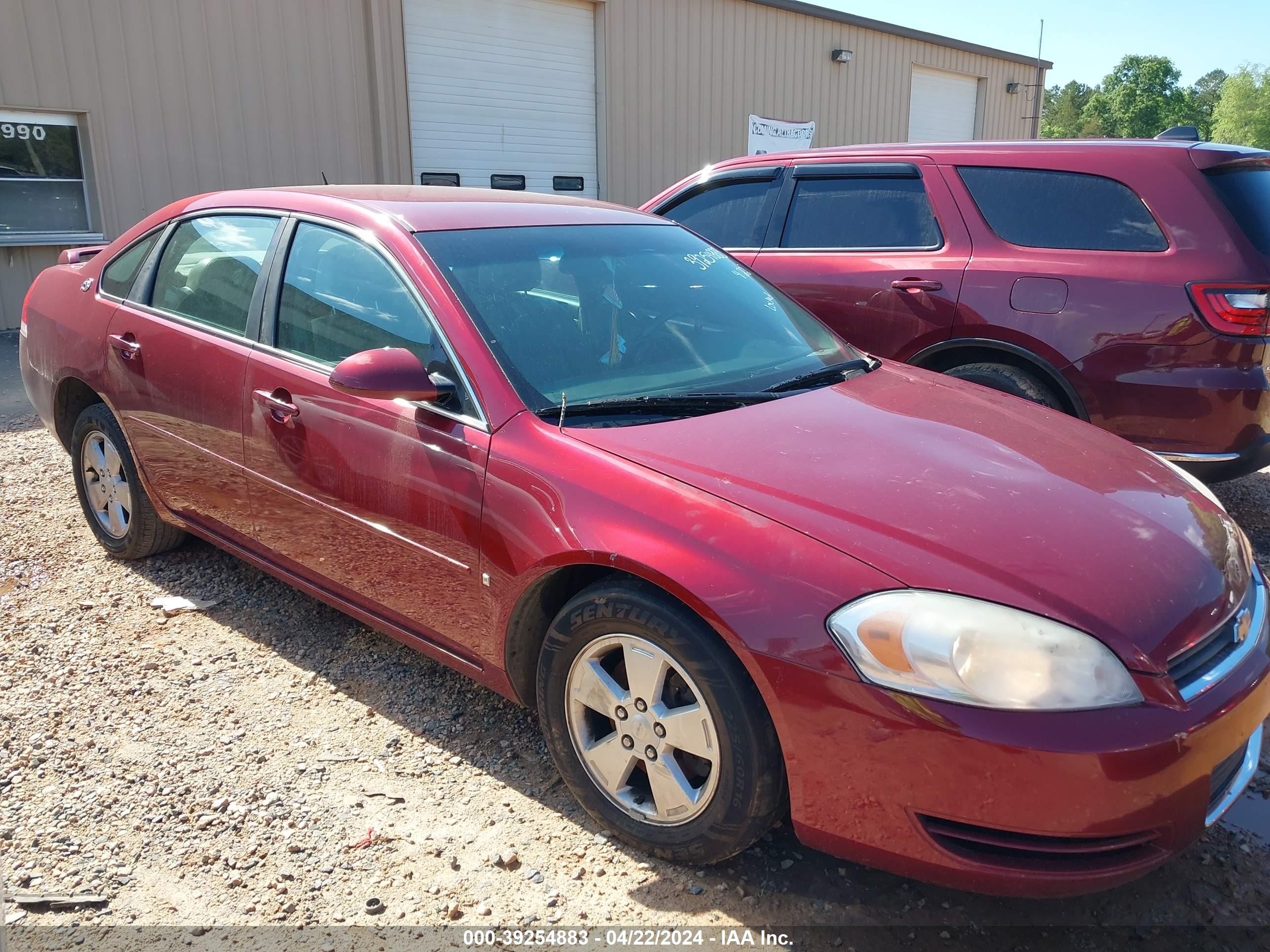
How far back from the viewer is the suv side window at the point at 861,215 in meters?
4.84

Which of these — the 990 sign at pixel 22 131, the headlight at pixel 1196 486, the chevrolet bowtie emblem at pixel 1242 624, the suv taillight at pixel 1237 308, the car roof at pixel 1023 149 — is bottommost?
the chevrolet bowtie emblem at pixel 1242 624

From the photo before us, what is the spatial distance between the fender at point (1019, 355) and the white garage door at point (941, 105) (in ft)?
51.2

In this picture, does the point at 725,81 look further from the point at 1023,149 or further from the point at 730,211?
the point at 1023,149

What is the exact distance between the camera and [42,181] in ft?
31.6

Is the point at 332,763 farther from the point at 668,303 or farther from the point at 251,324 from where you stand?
the point at 668,303

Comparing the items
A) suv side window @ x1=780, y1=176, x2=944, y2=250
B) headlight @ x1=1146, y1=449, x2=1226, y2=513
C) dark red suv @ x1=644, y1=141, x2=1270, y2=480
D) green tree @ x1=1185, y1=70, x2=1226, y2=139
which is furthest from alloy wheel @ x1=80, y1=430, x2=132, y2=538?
green tree @ x1=1185, y1=70, x2=1226, y2=139

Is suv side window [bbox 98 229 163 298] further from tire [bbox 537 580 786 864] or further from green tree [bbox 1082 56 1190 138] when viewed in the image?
green tree [bbox 1082 56 1190 138]

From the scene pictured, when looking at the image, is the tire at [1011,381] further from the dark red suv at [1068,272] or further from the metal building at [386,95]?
the metal building at [386,95]

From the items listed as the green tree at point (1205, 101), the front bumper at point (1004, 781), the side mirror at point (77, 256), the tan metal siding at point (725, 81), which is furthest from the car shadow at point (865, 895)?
the green tree at point (1205, 101)

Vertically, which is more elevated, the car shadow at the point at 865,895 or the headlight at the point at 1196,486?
the headlight at the point at 1196,486

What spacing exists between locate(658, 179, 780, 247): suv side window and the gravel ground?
3192mm

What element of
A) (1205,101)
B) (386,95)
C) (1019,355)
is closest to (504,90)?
(386,95)

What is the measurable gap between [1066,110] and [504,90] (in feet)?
249

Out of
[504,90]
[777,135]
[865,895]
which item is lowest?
[865,895]
